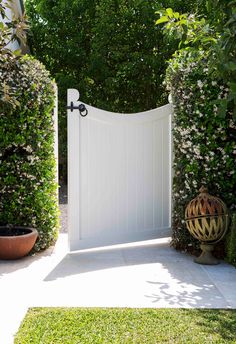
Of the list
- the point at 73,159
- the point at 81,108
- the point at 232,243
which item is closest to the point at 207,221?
the point at 232,243

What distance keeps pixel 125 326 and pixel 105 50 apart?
10888mm

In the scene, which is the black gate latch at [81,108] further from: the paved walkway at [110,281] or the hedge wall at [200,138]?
the paved walkway at [110,281]

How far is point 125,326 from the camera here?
345cm

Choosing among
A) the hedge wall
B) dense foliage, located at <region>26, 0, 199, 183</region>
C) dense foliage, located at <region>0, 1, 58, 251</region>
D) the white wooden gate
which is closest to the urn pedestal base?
the hedge wall

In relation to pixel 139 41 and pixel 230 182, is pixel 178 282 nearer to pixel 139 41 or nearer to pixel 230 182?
pixel 230 182

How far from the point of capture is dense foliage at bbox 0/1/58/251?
5457 mm

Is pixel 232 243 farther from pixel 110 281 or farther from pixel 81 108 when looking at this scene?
pixel 81 108

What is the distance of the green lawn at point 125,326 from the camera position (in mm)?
3238

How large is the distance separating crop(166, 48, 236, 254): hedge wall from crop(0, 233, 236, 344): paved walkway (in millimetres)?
707

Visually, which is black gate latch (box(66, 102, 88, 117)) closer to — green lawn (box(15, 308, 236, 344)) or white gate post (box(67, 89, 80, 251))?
white gate post (box(67, 89, 80, 251))

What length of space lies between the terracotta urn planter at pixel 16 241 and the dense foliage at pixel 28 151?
118mm

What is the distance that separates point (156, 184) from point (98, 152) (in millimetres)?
946

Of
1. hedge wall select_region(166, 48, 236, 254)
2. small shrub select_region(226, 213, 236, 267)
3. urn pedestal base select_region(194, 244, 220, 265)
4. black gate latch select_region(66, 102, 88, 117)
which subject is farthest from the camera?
black gate latch select_region(66, 102, 88, 117)

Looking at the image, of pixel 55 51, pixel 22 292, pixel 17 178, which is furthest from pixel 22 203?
pixel 55 51
